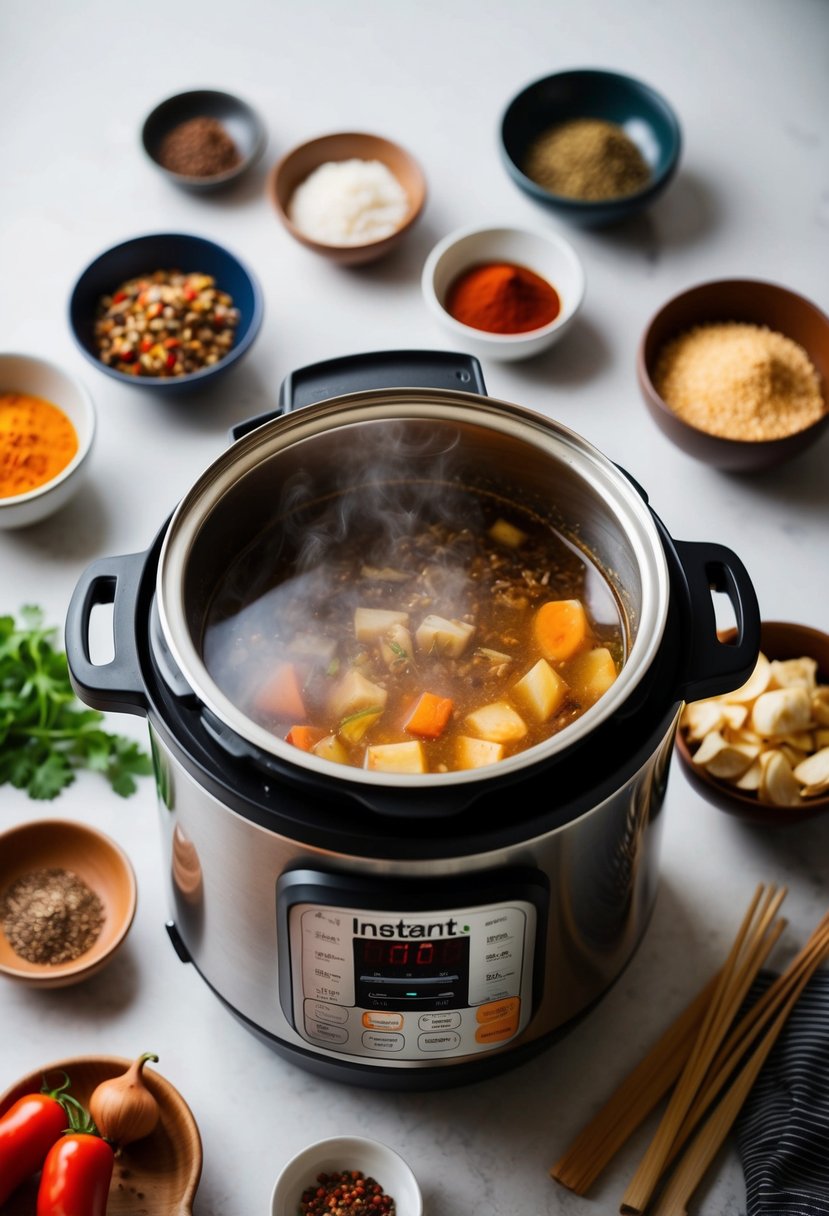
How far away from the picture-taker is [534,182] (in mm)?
3164

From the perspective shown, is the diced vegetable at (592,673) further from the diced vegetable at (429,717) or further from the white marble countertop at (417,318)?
the white marble countertop at (417,318)

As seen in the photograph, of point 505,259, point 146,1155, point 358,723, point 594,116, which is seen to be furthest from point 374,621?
point 594,116

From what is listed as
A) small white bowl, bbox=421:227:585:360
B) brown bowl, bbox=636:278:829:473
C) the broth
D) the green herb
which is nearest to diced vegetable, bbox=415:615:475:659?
the broth

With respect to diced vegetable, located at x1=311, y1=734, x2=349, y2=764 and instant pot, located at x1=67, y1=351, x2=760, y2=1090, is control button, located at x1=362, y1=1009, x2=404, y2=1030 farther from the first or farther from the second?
diced vegetable, located at x1=311, y1=734, x2=349, y2=764

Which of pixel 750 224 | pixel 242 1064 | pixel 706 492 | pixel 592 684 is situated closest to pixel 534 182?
pixel 750 224

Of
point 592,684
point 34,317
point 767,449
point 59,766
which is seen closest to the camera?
point 592,684

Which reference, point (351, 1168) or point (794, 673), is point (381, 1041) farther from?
point (794, 673)

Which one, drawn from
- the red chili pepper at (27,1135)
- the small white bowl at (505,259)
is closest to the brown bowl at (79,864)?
the red chili pepper at (27,1135)

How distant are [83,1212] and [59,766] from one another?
0.86m

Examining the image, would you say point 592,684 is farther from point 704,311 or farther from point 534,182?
point 534,182

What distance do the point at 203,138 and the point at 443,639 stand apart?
1.91m

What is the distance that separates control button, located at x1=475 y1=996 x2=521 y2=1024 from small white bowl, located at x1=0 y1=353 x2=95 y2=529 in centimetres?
143

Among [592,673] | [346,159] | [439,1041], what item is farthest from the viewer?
[346,159]

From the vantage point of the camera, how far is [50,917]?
83.1 inches
